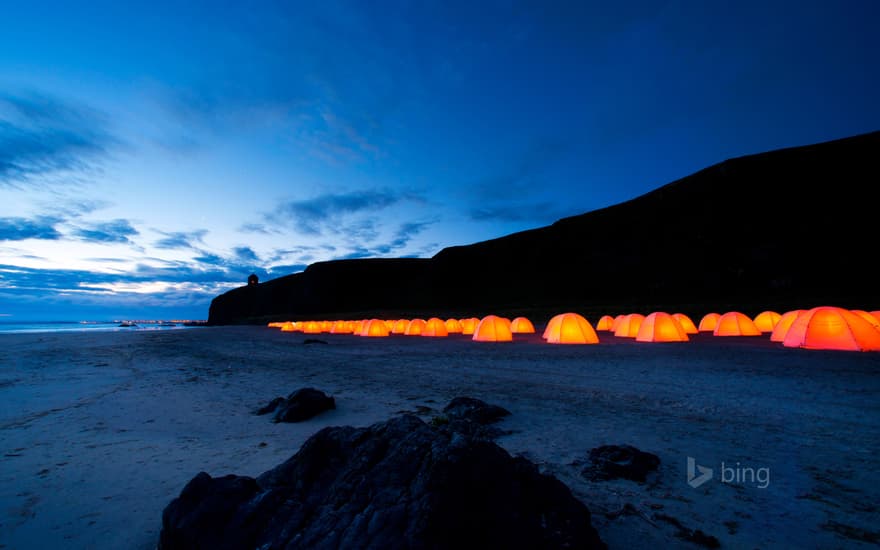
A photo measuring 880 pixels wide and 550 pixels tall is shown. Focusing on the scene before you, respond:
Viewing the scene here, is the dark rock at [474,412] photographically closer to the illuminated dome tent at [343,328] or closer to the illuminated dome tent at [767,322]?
the illuminated dome tent at [767,322]

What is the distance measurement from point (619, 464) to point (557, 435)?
148 centimetres

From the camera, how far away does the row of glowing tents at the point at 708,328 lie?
14625 mm

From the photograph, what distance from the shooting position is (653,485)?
409 centimetres

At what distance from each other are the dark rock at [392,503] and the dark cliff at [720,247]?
4597 cm

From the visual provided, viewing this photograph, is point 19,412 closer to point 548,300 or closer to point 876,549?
point 876,549

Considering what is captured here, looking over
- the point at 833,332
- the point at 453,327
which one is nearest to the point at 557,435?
the point at 833,332

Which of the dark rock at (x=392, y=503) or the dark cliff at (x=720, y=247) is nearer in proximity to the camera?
the dark rock at (x=392, y=503)

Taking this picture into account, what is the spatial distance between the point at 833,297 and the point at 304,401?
51.0 metres

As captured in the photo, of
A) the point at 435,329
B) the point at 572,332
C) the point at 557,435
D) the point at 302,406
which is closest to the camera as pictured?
the point at 557,435

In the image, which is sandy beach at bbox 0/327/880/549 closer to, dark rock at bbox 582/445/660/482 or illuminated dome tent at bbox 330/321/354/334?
dark rock at bbox 582/445/660/482

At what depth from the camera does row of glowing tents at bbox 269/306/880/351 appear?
14.6 meters

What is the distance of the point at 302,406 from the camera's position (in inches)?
281

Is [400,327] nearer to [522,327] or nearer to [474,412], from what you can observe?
[522,327]

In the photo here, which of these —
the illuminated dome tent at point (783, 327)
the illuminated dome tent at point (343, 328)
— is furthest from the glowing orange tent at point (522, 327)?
the illuminated dome tent at point (343, 328)
